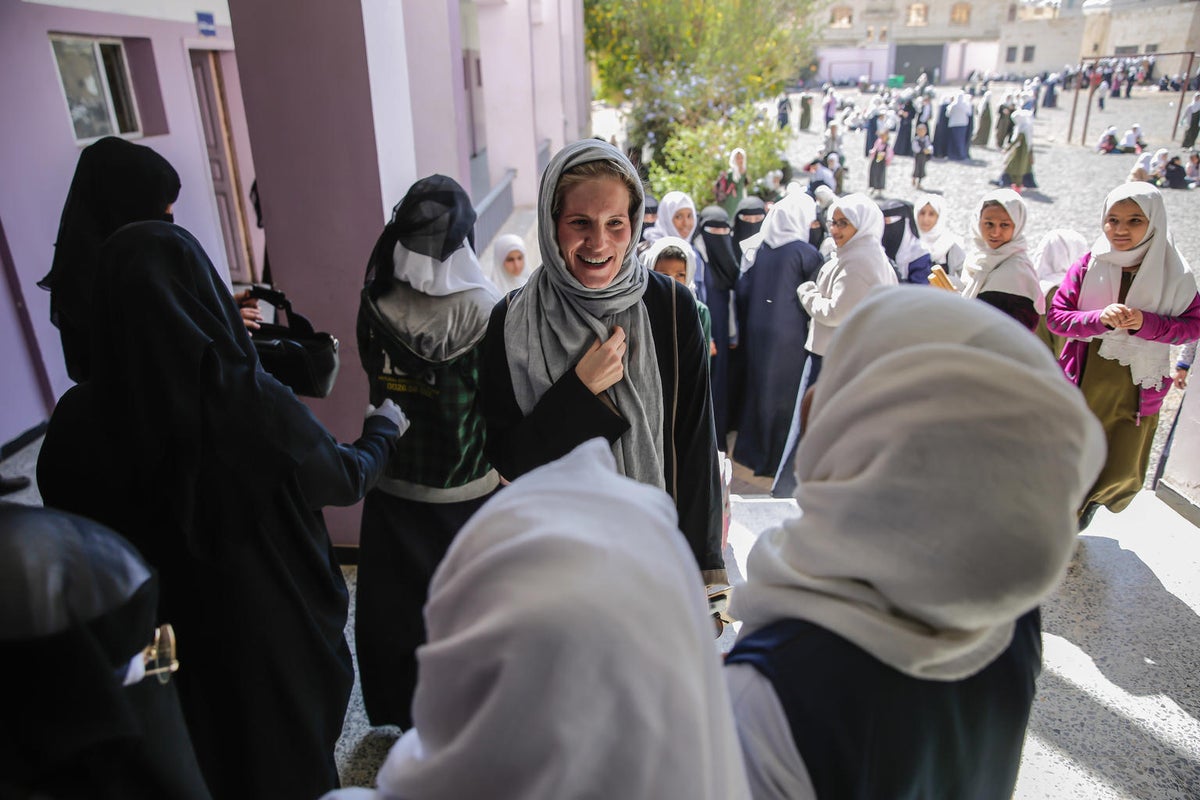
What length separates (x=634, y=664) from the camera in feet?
1.74

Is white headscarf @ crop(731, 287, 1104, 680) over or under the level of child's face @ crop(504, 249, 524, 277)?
over

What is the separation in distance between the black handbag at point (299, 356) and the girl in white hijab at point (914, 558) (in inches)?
60.8

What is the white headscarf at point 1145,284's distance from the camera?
9.41ft

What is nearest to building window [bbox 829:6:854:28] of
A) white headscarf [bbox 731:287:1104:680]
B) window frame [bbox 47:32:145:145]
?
window frame [bbox 47:32:145:145]

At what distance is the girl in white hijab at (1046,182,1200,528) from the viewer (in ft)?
9.40

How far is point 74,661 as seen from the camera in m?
0.78

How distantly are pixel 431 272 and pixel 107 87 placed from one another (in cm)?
498

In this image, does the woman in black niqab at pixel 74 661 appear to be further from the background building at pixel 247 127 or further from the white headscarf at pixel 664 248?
the white headscarf at pixel 664 248

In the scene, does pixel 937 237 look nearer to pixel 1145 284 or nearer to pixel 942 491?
pixel 1145 284

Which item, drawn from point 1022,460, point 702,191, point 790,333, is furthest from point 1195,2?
point 1022,460

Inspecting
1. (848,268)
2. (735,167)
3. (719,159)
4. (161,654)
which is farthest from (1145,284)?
(719,159)

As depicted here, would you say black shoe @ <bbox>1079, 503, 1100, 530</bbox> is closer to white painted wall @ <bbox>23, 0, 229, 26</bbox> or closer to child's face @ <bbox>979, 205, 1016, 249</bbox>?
child's face @ <bbox>979, 205, 1016, 249</bbox>

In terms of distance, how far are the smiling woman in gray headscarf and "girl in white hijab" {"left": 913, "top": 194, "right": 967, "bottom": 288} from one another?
4.16 meters

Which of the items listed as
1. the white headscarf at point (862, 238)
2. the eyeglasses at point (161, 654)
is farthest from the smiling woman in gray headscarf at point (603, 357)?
the white headscarf at point (862, 238)
